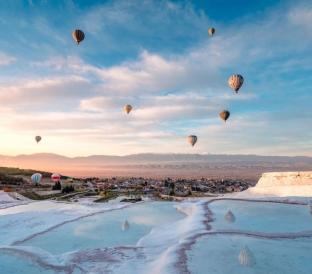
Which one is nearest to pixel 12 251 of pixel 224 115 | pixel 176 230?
pixel 176 230

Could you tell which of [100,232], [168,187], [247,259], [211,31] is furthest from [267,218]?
[168,187]

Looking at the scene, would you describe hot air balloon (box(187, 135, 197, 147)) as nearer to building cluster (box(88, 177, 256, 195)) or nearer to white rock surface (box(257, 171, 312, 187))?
building cluster (box(88, 177, 256, 195))

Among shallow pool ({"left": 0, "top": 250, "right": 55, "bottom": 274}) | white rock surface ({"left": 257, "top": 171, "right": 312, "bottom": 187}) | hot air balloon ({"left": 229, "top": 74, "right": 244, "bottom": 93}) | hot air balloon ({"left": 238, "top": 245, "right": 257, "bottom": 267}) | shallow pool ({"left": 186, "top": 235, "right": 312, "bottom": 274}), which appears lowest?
shallow pool ({"left": 0, "top": 250, "right": 55, "bottom": 274})

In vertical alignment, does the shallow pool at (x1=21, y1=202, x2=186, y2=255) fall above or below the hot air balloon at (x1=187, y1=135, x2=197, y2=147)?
below

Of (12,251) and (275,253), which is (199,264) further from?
(12,251)

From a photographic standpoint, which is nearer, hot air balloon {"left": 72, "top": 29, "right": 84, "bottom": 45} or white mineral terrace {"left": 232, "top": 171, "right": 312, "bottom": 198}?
white mineral terrace {"left": 232, "top": 171, "right": 312, "bottom": 198}

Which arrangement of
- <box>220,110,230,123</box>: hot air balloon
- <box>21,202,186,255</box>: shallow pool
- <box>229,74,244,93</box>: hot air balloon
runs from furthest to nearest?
<box>220,110,230,123</box>: hot air balloon, <box>229,74,244,93</box>: hot air balloon, <box>21,202,186,255</box>: shallow pool

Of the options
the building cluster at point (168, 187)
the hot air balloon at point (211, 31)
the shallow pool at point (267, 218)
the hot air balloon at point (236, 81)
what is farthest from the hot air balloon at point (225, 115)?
the building cluster at point (168, 187)

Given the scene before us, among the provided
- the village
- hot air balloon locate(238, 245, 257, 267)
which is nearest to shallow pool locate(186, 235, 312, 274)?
hot air balloon locate(238, 245, 257, 267)
